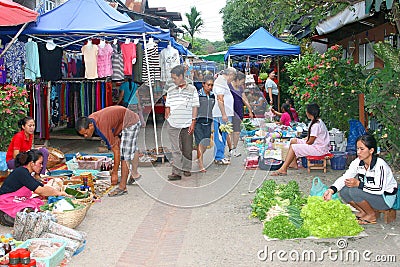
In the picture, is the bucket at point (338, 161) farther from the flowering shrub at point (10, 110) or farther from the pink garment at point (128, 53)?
the flowering shrub at point (10, 110)

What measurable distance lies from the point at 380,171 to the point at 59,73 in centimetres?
759

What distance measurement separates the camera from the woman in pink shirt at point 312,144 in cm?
816

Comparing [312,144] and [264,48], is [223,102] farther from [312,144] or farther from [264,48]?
[264,48]

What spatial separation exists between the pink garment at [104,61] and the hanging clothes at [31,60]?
1.21 meters

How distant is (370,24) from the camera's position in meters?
10.9

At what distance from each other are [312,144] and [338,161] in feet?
2.14

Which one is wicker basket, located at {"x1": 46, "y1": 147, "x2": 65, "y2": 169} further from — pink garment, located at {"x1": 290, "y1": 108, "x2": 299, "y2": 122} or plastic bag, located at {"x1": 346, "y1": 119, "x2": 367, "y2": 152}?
pink garment, located at {"x1": 290, "y1": 108, "x2": 299, "y2": 122}

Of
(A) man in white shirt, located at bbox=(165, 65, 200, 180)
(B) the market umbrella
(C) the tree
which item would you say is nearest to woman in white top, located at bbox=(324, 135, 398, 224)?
(A) man in white shirt, located at bbox=(165, 65, 200, 180)

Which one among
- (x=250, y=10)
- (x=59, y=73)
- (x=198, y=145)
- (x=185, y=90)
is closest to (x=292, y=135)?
(x=198, y=145)

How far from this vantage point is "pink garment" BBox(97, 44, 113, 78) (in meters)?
10.2

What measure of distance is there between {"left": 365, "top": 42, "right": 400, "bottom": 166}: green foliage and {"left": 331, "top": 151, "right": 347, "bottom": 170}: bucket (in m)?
1.61

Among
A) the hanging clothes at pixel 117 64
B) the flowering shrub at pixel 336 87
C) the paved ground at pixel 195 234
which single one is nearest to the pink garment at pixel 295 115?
the flowering shrub at pixel 336 87

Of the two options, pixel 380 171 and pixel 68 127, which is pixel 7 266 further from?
pixel 68 127

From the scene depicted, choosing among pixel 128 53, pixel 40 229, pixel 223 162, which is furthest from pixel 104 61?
pixel 40 229
